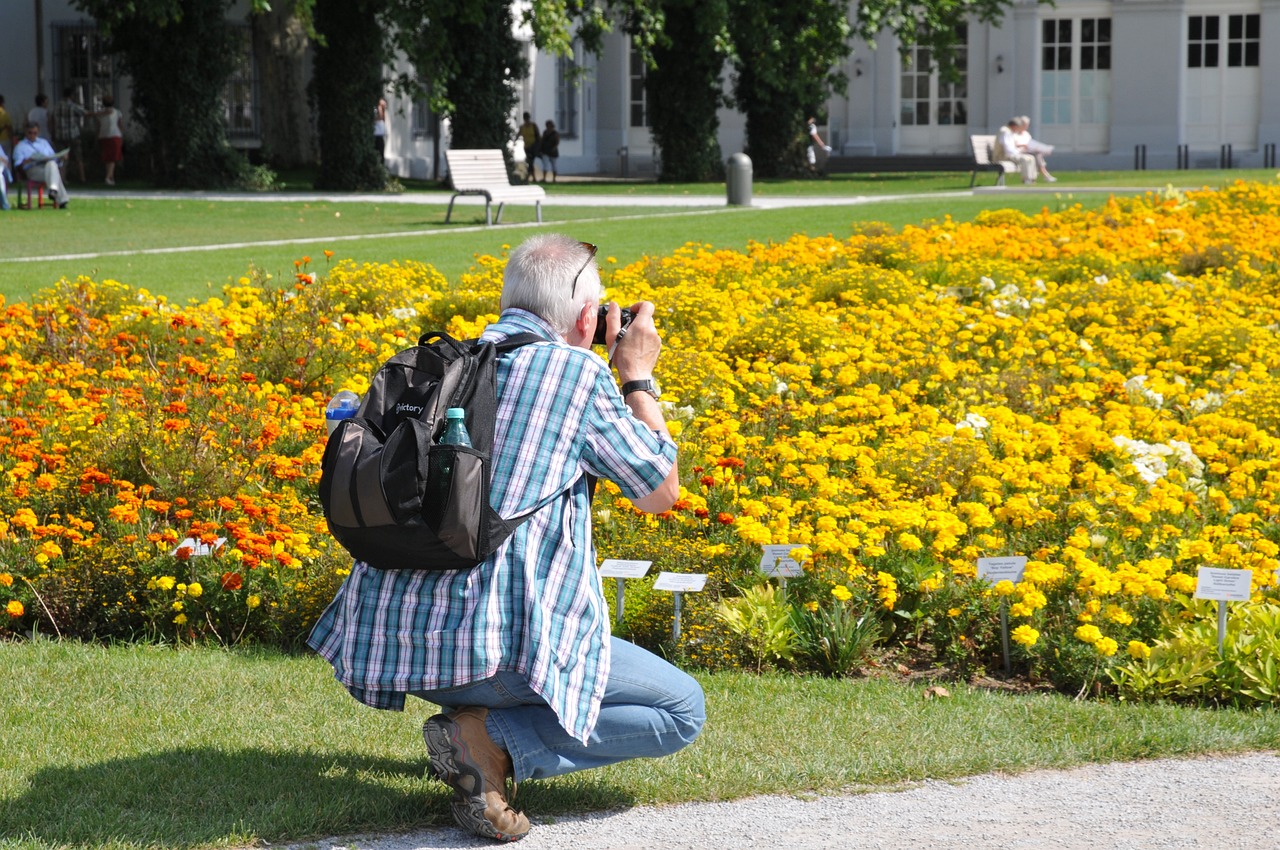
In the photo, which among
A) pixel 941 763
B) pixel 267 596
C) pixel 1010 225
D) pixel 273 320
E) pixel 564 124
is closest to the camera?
pixel 941 763

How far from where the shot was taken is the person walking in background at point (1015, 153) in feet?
87.9

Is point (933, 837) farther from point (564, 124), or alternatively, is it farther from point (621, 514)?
point (564, 124)

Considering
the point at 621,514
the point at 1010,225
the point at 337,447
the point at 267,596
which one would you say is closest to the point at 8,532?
the point at 267,596

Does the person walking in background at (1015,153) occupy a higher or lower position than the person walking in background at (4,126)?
lower

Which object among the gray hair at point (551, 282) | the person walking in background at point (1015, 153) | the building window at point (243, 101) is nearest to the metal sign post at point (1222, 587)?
the gray hair at point (551, 282)

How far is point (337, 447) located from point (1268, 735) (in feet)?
8.02

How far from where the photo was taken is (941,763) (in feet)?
12.5

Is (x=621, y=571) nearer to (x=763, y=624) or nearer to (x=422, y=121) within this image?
(x=763, y=624)

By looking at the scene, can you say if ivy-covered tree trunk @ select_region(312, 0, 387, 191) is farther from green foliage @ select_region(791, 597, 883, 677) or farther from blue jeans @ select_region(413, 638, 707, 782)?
blue jeans @ select_region(413, 638, 707, 782)

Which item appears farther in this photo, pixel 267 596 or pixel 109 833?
pixel 267 596

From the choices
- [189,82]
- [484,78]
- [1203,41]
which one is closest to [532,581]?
[189,82]

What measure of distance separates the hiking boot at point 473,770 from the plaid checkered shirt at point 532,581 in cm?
13

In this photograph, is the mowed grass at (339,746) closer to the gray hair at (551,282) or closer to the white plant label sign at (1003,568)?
the white plant label sign at (1003,568)

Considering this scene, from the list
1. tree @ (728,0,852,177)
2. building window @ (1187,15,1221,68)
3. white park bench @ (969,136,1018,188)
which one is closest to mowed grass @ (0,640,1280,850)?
white park bench @ (969,136,1018,188)
